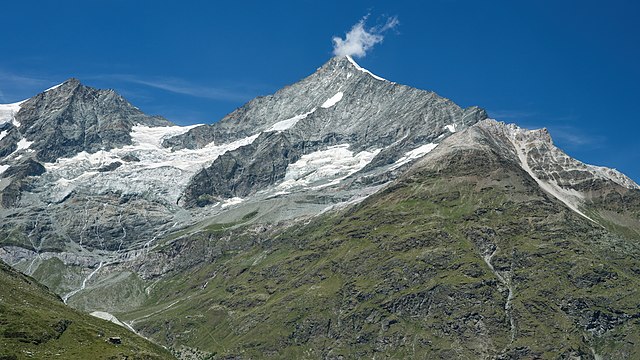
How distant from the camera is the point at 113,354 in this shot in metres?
189

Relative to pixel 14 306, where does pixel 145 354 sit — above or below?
below

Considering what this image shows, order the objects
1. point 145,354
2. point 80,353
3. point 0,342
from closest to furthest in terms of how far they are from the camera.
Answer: point 0,342 → point 80,353 → point 145,354

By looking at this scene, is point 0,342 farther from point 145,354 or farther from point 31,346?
point 145,354

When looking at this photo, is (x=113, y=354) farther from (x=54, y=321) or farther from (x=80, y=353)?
(x=54, y=321)

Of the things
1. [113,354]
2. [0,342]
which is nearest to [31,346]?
[0,342]

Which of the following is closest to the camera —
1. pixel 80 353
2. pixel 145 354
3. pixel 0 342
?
pixel 0 342

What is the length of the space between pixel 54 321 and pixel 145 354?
2583 centimetres

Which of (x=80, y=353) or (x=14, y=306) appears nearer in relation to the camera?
(x=80, y=353)

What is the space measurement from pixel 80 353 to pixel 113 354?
9039 mm

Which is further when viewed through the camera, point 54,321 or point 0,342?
point 54,321

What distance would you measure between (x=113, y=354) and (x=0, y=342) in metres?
28.8

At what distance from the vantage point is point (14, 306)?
199125 millimetres

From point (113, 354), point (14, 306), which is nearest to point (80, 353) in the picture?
point (113, 354)

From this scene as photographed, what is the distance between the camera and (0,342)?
169m
